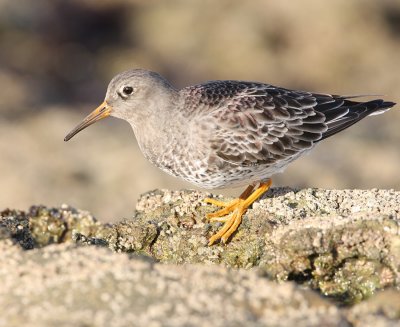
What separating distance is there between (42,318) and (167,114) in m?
3.73

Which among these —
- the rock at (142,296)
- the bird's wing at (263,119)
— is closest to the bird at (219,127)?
the bird's wing at (263,119)

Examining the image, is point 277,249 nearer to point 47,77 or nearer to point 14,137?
point 14,137

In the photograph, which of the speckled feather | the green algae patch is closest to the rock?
the green algae patch

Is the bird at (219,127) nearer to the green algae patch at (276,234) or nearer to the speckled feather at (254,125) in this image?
the speckled feather at (254,125)

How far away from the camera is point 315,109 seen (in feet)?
27.5

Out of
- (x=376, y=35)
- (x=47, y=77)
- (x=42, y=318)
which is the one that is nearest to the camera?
(x=42, y=318)

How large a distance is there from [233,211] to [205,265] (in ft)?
4.26

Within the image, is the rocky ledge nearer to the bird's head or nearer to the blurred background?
the bird's head

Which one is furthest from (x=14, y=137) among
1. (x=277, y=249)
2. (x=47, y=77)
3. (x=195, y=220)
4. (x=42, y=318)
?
(x=42, y=318)

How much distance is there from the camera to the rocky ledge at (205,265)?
4.40 meters

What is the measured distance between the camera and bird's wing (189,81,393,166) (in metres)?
7.69

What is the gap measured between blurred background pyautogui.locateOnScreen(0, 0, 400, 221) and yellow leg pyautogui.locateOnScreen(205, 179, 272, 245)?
5.92m

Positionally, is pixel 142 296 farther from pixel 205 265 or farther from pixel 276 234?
pixel 276 234

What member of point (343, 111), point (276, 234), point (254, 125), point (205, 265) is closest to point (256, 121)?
point (254, 125)
